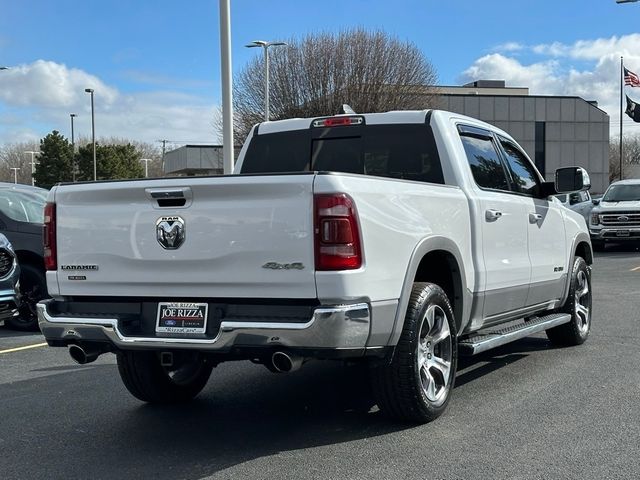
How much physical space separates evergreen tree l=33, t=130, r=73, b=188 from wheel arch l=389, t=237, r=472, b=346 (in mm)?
59491

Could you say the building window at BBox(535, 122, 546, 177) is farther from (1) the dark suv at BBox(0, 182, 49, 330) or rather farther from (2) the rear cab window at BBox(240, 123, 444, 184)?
(2) the rear cab window at BBox(240, 123, 444, 184)

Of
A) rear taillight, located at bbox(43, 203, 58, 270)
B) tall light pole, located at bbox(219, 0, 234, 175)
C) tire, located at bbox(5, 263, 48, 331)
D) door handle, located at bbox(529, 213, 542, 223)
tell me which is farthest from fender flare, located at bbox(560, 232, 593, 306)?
tall light pole, located at bbox(219, 0, 234, 175)

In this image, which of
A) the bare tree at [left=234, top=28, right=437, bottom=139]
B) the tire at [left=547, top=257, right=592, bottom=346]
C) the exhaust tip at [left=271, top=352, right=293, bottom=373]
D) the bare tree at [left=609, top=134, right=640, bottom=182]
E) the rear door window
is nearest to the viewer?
the exhaust tip at [left=271, top=352, right=293, bottom=373]

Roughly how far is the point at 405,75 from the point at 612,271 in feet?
73.4

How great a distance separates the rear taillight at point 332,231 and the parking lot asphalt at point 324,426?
3.77 feet

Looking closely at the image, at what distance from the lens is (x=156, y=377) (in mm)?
5391

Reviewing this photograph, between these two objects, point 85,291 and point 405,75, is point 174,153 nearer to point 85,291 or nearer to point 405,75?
point 405,75

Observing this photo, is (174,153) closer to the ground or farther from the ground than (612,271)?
farther from the ground

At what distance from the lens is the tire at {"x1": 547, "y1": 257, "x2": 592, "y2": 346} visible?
7.14 meters

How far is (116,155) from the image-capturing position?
6038 cm

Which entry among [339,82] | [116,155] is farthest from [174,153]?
[339,82]

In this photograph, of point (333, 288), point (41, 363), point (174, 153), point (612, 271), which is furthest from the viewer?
point (174, 153)

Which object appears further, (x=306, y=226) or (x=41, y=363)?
(x=41, y=363)

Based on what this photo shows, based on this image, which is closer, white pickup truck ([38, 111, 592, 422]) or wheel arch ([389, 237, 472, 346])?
white pickup truck ([38, 111, 592, 422])
